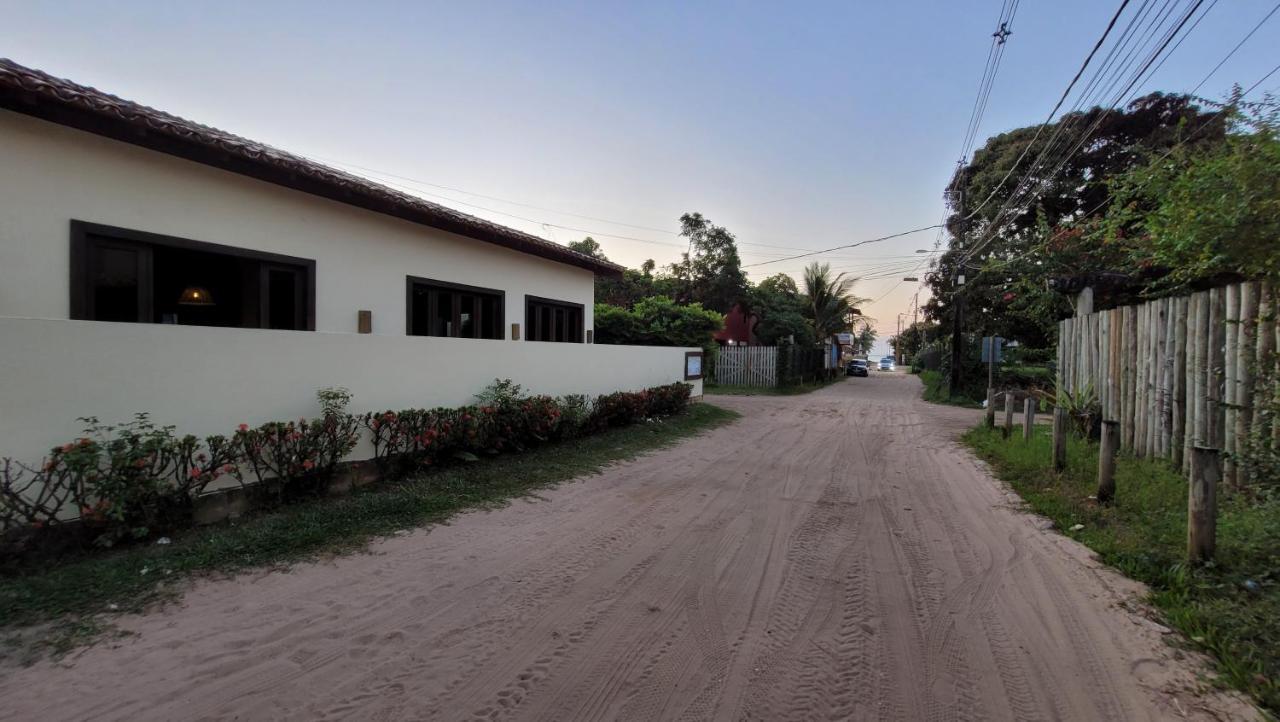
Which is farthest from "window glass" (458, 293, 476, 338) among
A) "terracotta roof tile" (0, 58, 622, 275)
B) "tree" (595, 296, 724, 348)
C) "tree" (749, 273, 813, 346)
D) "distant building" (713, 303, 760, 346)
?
"distant building" (713, 303, 760, 346)

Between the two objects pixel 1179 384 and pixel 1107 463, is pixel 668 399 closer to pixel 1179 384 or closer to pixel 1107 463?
pixel 1107 463

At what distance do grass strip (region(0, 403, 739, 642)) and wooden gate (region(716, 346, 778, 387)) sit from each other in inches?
662

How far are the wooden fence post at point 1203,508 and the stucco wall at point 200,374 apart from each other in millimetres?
6850

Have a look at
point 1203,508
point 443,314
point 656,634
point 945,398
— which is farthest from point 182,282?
point 945,398

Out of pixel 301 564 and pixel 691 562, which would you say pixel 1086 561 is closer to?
pixel 691 562

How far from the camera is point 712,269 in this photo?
26.1 m

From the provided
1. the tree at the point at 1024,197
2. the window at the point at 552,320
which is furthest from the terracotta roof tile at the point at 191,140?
the tree at the point at 1024,197

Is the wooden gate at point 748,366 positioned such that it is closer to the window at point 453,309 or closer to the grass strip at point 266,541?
the window at point 453,309

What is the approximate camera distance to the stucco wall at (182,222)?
4758 mm

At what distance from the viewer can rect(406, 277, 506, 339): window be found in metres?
8.80

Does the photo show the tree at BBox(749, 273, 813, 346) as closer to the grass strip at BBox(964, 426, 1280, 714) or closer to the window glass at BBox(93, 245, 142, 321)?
the grass strip at BBox(964, 426, 1280, 714)

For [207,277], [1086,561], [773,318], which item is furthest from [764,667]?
[773,318]

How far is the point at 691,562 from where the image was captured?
13.0ft

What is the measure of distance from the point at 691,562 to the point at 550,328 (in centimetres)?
880
